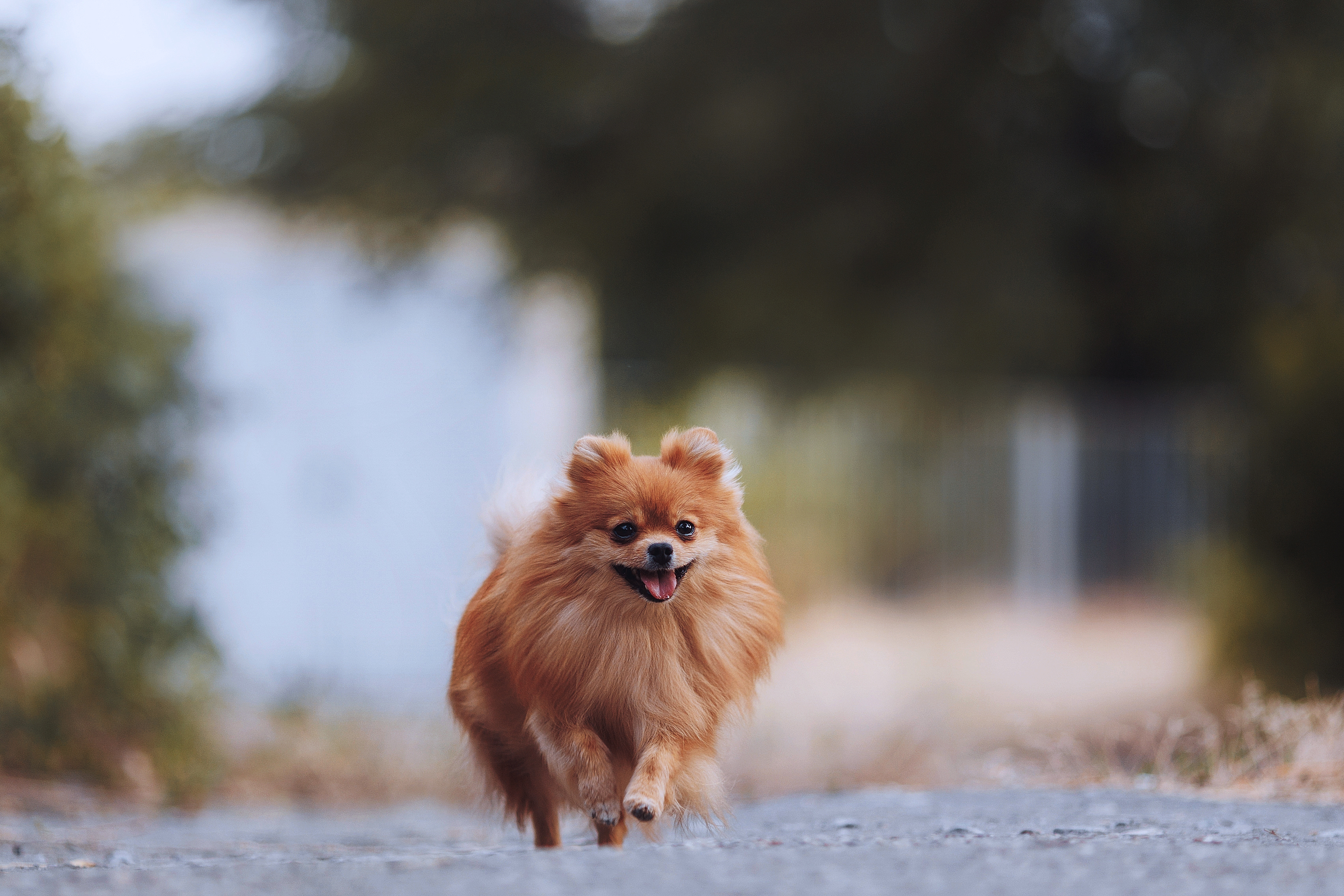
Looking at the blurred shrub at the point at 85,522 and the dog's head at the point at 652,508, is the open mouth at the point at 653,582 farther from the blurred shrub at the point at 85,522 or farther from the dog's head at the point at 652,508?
the blurred shrub at the point at 85,522

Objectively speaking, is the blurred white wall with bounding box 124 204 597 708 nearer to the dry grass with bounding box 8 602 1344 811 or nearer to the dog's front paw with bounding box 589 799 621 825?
the dry grass with bounding box 8 602 1344 811

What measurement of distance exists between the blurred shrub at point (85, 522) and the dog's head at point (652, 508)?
12.2 ft

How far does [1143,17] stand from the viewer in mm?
9828

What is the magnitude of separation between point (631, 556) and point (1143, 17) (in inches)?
320

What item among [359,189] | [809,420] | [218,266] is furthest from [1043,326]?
[218,266]

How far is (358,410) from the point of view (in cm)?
1136

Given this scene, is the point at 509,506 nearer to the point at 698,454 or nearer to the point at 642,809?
the point at 698,454

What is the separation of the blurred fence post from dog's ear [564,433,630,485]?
10.4 m

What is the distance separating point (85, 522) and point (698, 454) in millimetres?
4246

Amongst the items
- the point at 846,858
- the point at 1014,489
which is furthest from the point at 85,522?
the point at 1014,489

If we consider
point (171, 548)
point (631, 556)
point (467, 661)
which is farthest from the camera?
point (171, 548)

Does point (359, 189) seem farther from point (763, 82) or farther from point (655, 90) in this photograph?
point (763, 82)

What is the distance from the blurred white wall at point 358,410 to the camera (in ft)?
35.7

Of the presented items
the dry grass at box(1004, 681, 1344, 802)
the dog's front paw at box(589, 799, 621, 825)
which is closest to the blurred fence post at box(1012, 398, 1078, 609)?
the dry grass at box(1004, 681, 1344, 802)
